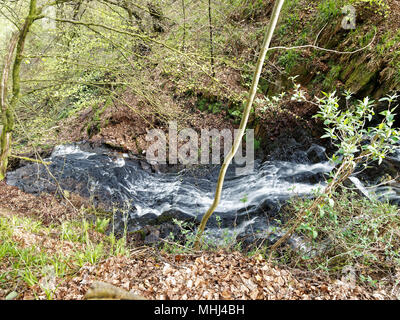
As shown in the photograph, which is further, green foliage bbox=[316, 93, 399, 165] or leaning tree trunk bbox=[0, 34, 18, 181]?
leaning tree trunk bbox=[0, 34, 18, 181]

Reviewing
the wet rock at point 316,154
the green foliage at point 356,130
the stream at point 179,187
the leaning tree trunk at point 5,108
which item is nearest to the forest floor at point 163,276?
A: the green foliage at point 356,130

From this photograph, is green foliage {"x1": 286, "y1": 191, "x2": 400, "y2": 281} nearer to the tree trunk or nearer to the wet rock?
the wet rock

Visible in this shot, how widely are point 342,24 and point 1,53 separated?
10288mm

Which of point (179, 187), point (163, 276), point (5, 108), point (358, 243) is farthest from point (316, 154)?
point (5, 108)

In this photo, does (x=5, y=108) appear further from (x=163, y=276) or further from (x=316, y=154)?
(x=316, y=154)

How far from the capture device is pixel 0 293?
7.32ft

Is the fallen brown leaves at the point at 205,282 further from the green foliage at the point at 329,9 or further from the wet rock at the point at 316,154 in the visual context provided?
the green foliage at the point at 329,9

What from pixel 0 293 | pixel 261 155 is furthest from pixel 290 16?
pixel 0 293

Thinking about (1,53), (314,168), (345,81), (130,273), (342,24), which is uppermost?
(342,24)

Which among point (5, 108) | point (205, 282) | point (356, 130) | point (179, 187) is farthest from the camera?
point (179, 187)

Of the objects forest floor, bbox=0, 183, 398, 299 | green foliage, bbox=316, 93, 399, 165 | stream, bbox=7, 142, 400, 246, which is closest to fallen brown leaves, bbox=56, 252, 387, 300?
forest floor, bbox=0, 183, 398, 299

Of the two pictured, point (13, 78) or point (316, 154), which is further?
point (316, 154)
